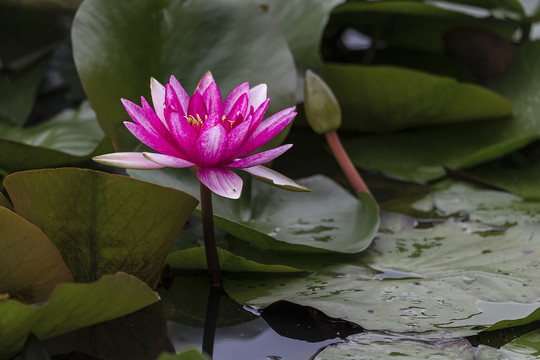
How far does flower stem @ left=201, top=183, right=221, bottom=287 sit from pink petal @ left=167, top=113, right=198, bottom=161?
5cm

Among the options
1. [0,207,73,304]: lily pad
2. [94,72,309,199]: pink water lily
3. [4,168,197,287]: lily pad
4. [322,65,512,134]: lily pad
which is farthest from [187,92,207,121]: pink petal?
[322,65,512,134]: lily pad

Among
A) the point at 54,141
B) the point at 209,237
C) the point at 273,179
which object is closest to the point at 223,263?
the point at 209,237

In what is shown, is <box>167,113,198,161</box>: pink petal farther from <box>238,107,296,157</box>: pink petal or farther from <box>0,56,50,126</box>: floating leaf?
<box>0,56,50,126</box>: floating leaf

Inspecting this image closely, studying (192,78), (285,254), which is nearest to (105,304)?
(285,254)

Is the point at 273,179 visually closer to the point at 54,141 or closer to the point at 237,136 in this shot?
the point at 237,136

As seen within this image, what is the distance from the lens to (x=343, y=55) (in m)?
1.66

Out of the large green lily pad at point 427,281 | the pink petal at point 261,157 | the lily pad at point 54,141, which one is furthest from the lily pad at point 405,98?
the pink petal at point 261,157

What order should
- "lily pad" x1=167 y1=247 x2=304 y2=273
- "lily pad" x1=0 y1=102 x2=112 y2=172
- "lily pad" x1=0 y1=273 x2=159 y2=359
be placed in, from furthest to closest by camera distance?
1. "lily pad" x1=0 y1=102 x2=112 y2=172
2. "lily pad" x1=167 y1=247 x2=304 y2=273
3. "lily pad" x1=0 y1=273 x2=159 y2=359

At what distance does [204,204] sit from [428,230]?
41cm

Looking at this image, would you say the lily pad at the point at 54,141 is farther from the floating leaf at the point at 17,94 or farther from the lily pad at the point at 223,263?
the lily pad at the point at 223,263

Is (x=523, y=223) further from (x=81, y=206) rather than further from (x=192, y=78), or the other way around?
(x=81, y=206)

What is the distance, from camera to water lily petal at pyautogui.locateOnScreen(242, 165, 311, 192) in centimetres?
72

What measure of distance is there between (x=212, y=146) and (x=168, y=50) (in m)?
0.40

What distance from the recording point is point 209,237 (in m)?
0.79
